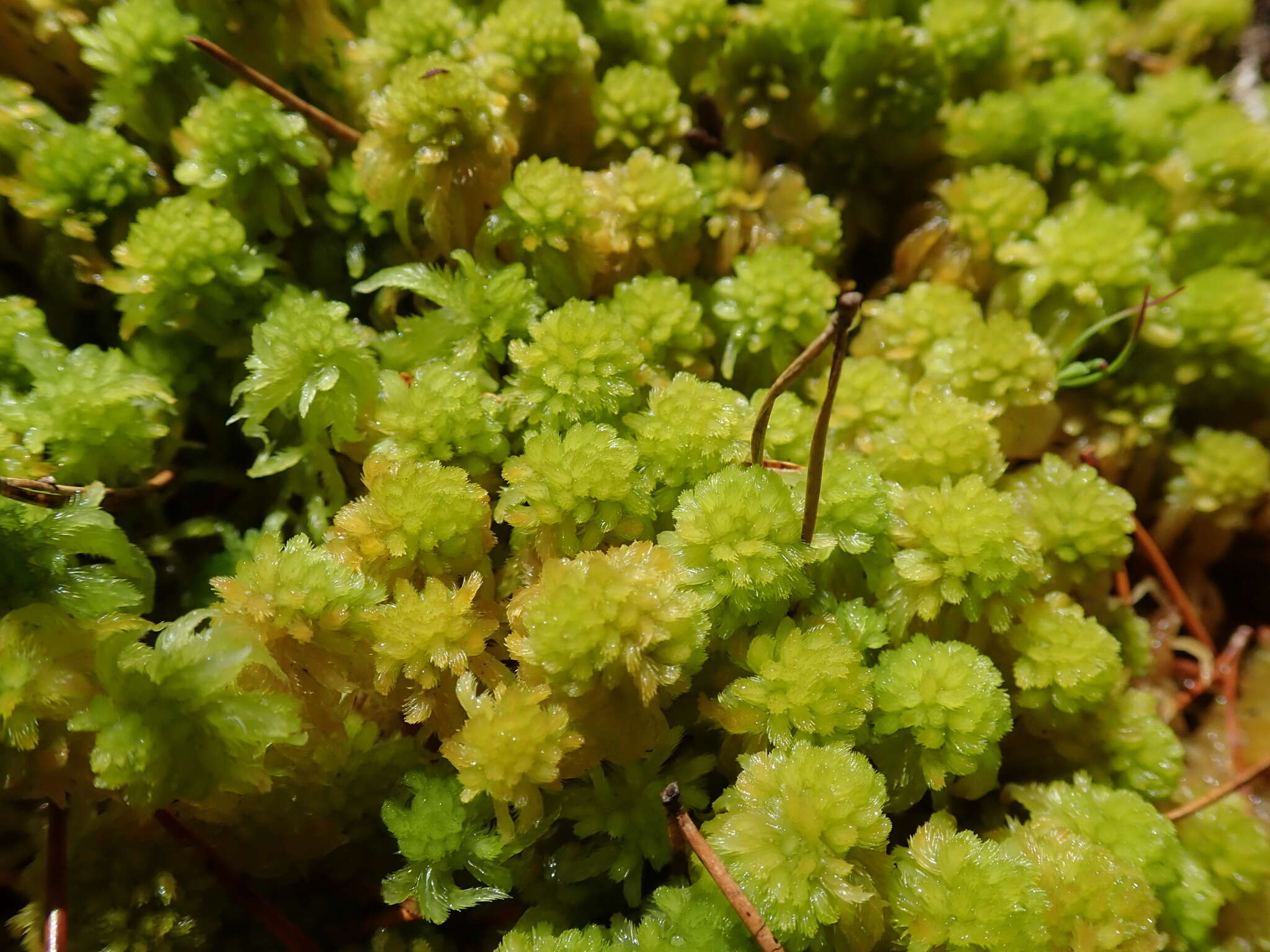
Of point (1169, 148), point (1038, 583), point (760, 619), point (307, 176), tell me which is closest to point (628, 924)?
point (760, 619)

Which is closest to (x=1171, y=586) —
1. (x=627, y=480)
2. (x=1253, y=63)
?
(x=627, y=480)

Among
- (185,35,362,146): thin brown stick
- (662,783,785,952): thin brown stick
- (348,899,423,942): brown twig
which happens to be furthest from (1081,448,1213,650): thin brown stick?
(185,35,362,146): thin brown stick

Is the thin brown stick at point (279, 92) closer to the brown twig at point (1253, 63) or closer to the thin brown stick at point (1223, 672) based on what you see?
the thin brown stick at point (1223, 672)

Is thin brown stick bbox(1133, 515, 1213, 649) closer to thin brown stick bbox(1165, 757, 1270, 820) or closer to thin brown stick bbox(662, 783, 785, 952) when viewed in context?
thin brown stick bbox(1165, 757, 1270, 820)

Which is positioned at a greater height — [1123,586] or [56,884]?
[1123,586]

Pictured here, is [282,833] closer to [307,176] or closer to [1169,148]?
[307,176]

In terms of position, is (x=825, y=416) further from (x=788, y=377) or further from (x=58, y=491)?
(x=58, y=491)
